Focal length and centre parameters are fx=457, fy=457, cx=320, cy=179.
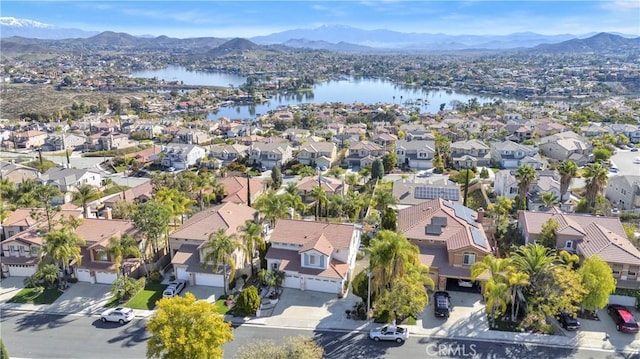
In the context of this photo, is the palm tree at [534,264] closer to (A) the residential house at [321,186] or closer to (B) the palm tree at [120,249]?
(A) the residential house at [321,186]

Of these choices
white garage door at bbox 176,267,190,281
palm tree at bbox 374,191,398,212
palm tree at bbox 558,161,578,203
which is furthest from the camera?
palm tree at bbox 558,161,578,203

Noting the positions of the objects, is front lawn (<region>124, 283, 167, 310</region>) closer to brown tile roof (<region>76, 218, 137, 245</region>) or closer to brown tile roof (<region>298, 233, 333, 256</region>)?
brown tile roof (<region>76, 218, 137, 245</region>)

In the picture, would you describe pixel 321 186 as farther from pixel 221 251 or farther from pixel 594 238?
pixel 594 238

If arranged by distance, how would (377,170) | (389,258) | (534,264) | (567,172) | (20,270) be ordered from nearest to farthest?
(389,258)
(534,264)
(20,270)
(567,172)
(377,170)

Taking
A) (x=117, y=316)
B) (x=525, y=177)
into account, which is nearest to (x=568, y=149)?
(x=525, y=177)

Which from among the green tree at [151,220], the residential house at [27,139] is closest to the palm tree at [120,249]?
the green tree at [151,220]

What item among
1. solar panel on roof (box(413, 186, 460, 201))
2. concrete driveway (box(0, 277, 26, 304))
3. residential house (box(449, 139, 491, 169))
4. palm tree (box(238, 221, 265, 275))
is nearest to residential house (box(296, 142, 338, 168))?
residential house (box(449, 139, 491, 169))
